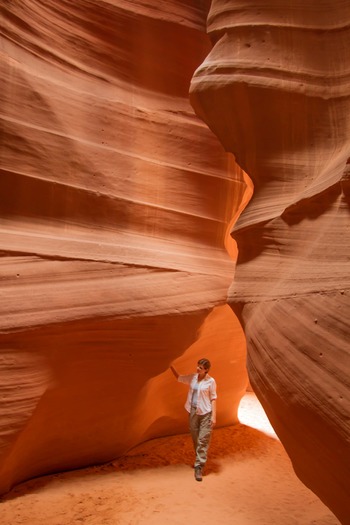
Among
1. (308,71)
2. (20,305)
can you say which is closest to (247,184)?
(308,71)

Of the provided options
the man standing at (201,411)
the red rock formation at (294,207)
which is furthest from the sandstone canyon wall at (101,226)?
the red rock formation at (294,207)

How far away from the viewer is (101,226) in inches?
204

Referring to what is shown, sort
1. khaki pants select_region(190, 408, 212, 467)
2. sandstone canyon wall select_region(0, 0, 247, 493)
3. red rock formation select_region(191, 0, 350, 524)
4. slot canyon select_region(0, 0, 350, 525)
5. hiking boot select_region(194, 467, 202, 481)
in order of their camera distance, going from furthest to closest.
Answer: khaki pants select_region(190, 408, 212, 467)
hiking boot select_region(194, 467, 202, 481)
sandstone canyon wall select_region(0, 0, 247, 493)
slot canyon select_region(0, 0, 350, 525)
red rock formation select_region(191, 0, 350, 524)

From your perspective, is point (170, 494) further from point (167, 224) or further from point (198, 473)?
point (167, 224)

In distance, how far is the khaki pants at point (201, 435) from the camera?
206 inches

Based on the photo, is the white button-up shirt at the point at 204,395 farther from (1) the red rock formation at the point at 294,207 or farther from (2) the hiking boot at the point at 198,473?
(1) the red rock formation at the point at 294,207

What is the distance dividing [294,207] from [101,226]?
8.39ft

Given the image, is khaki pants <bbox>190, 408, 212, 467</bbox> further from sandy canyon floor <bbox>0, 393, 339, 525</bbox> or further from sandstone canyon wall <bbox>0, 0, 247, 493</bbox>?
sandstone canyon wall <bbox>0, 0, 247, 493</bbox>

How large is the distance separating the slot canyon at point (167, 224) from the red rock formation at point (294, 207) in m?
0.01

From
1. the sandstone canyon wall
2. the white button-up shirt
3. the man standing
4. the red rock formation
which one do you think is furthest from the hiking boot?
the red rock formation

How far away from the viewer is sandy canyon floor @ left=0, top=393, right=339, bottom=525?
13.8ft

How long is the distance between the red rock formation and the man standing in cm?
203

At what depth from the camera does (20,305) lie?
4383mm

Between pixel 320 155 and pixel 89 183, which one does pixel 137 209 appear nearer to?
pixel 89 183
